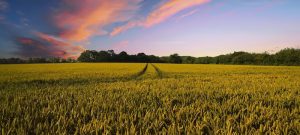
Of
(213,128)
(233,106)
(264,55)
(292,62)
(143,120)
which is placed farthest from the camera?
(264,55)

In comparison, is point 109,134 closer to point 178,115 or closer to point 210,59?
point 178,115

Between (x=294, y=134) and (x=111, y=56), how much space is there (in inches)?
4700

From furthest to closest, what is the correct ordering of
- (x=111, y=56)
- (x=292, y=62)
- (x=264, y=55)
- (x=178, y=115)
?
1. (x=111, y=56)
2. (x=264, y=55)
3. (x=292, y=62)
4. (x=178, y=115)

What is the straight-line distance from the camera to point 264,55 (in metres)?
98.5

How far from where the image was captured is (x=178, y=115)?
3.00 meters

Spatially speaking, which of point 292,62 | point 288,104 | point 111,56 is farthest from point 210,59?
point 288,104

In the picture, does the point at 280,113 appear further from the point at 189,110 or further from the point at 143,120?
the point at 143,120

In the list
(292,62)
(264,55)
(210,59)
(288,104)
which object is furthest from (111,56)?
(288,104)

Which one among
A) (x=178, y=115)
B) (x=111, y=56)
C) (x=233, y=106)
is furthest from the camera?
(x=111, y=56)

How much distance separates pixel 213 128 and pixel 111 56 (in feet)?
391

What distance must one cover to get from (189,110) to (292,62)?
100693mm

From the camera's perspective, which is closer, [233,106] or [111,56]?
[233,106]

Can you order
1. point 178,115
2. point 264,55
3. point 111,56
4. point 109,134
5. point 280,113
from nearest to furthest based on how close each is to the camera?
point 109,134 → point 178,115 → point 280,113 → point 264,55 → point 111,56

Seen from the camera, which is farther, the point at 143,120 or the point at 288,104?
the point at 288,104
